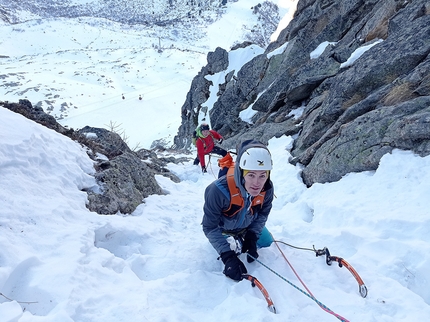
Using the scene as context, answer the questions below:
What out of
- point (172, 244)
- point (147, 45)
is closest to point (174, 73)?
point (147, 45)

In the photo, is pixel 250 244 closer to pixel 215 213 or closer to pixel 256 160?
pixel 215 213

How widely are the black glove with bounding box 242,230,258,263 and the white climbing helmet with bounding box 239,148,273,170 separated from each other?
1336 millimetres

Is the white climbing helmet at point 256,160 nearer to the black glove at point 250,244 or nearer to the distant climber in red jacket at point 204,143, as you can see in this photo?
the black glove at point 250,244

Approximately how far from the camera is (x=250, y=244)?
4309 mm

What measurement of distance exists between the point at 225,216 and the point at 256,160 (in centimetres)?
112

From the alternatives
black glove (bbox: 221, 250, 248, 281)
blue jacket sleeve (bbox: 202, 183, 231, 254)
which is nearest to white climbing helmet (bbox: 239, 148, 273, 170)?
blue jacket sleeve (bbox: 202, 183, 231, 254)

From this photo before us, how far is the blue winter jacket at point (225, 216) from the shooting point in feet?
12.6

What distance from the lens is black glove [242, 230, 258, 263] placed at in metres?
4.29

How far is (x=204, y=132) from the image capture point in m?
11.9

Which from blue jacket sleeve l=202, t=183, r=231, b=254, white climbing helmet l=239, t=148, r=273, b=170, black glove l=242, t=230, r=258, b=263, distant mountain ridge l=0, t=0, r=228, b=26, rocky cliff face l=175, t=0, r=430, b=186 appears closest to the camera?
white climbing helmet l=239, t=148, r=273, b=170

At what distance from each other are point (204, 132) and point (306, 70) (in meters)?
6.53

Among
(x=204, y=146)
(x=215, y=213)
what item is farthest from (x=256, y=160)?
(x=204, y=146)

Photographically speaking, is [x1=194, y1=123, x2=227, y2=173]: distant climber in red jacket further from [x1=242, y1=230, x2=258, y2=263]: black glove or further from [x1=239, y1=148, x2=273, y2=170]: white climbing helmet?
[x1=239, y1=148, x2=273, y2=170]: white climbing helmet

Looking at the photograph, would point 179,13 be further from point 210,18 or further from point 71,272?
point 71,272
